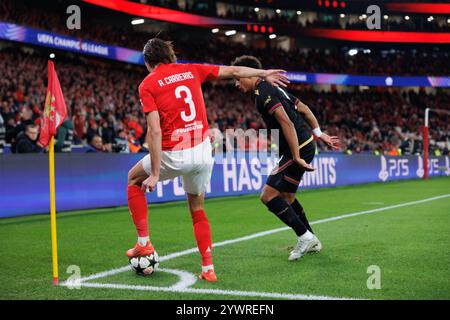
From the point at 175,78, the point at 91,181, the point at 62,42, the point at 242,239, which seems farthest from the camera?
the point at 62,42

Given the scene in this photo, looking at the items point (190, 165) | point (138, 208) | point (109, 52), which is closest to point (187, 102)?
point (190, 165)

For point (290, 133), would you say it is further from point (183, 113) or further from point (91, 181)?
point (91, 181)

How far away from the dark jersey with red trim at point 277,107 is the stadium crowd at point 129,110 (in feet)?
22.9

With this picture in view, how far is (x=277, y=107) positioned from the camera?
6.06 metres

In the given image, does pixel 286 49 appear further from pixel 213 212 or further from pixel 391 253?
pixel 391 253

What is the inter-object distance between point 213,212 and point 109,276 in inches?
254

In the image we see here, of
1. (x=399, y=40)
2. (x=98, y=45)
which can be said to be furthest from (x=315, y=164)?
(x=399, y=40)

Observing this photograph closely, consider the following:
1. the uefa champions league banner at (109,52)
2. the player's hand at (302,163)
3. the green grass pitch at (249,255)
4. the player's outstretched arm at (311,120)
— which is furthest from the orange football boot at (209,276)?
the uefa champions league banner at (109,52)

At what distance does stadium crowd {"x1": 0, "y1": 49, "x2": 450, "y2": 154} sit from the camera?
15750 millimetres

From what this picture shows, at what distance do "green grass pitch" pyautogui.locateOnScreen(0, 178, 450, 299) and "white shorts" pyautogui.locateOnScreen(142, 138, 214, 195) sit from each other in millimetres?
873

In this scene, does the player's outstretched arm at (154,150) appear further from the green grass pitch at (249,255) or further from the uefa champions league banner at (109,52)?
the uefa champions league banner at (109,52)

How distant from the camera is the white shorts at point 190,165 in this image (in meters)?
5.11

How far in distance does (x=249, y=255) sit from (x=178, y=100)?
2205 mm

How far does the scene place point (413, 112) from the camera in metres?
47.9
